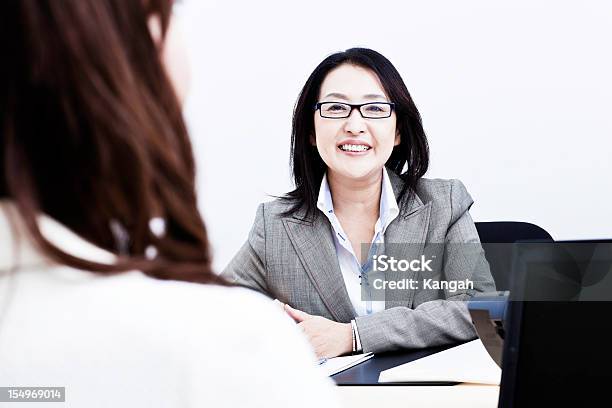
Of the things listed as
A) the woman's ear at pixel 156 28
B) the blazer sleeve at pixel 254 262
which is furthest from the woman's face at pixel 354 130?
the woman's ear at pixel 156 28

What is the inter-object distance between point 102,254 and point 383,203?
204cm

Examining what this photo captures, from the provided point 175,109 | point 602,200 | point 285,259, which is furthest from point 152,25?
point 602,200

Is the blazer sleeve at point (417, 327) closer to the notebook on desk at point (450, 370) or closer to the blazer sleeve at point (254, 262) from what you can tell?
the notebook on desk at point (450, 370)

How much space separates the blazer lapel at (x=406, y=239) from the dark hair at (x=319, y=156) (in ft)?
0.29

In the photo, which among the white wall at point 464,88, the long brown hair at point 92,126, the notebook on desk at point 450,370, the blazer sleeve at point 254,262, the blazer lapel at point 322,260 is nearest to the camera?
the long brown hair at point 92,126

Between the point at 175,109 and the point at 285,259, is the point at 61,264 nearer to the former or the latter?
the point at 175,109

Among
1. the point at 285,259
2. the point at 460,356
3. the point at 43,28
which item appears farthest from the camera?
the point at 285,259

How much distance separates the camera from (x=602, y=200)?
4.16m

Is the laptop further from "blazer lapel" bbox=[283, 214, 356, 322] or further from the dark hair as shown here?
the dark hair

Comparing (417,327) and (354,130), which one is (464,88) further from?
(417,327)

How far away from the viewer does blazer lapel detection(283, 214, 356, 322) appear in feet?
7.84

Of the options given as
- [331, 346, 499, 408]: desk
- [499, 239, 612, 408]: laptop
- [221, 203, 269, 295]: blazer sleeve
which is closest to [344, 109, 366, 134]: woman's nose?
[221, 203, 269, 295]: blazer sleeve

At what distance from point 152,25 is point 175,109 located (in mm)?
62

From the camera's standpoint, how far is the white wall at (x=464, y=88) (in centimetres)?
407
